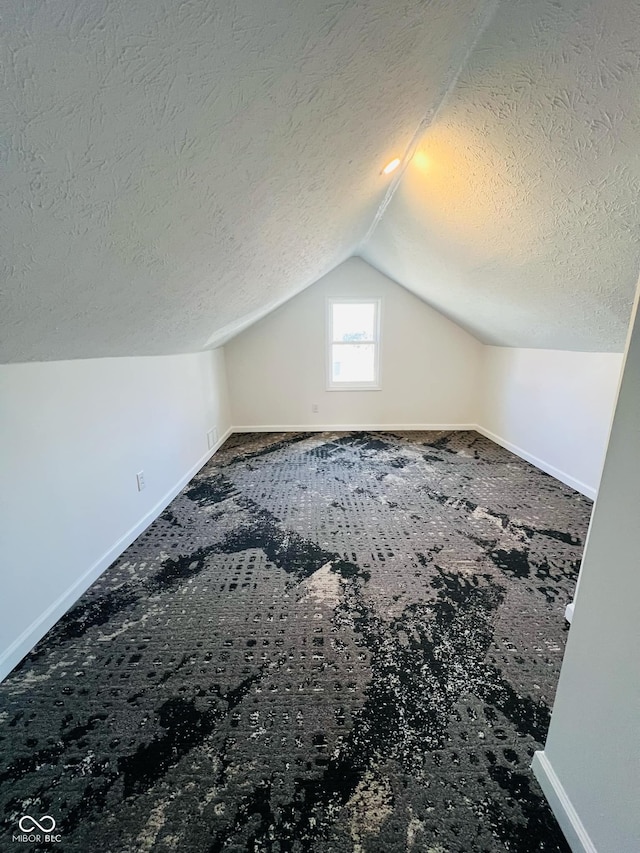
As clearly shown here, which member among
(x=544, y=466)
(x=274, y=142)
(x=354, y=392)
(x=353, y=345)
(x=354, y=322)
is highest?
(x=274, y=142)

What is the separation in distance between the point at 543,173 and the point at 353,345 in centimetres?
312

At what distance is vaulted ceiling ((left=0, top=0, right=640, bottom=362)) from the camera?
568 mm

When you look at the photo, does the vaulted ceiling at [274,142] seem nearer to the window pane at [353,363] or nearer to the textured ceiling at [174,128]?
the textured ceiling at [174,128]

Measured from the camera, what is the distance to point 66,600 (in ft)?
5.10

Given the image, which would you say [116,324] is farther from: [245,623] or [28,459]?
[245,623]

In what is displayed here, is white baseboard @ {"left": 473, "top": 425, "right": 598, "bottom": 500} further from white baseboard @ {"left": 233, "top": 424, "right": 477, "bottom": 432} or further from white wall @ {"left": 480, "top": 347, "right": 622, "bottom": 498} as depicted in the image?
white baseboard @ {"left": 233, "top": 424, "right": 477, "bottom": 432}

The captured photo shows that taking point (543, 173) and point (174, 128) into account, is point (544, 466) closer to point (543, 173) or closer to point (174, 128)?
point (543, 173)

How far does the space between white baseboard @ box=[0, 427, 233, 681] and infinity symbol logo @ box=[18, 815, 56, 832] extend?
562 mm

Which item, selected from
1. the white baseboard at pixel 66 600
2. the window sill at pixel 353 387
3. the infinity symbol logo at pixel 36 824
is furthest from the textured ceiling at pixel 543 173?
the white baseboard at pixel 66 600

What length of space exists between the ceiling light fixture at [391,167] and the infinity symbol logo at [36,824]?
268cm

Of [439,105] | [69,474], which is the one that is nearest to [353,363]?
[439,105]

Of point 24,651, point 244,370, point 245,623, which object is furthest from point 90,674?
point 244,370

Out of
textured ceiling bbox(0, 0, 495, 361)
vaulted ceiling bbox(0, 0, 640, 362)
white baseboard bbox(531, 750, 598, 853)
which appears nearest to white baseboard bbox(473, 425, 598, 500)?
vaulted ceiling bbox(0, 0, 640, 362)

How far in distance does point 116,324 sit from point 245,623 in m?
1.49
